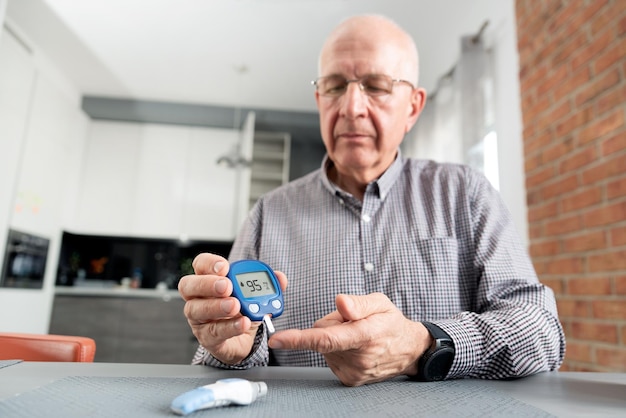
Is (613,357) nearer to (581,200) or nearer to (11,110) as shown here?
(581,200)

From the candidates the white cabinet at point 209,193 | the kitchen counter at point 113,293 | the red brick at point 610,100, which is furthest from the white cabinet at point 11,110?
the red brick at point 610,100

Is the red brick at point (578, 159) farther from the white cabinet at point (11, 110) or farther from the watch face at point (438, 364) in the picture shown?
the white cabinet at point (11, 110)

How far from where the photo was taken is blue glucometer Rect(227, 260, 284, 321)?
64 centimetres

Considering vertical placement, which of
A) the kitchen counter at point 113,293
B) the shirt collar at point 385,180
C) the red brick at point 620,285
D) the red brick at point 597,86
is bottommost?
the kitchen counter at point 113,293

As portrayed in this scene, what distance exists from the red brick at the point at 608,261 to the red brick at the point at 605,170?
0.26m

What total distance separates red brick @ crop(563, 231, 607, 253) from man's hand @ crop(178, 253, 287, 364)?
134cm

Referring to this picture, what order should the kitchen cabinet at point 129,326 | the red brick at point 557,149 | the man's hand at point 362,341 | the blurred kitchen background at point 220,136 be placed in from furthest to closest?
the kitchen cabinet at point 129,326 → the red brick at point 557,149 → the blurred kitchen background at point 220,136 → the man's hand at point 362,341

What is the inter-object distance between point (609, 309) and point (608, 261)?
0.53 feet

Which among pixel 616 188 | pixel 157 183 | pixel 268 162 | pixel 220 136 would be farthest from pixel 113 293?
pixel 616 188

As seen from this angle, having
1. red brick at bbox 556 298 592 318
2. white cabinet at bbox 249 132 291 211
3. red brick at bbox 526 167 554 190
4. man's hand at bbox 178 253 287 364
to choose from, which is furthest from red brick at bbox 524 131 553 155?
white cabinet at bbox 249 132 291 211

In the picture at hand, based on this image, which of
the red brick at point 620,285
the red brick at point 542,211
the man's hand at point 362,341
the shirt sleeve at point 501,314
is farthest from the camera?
the red brick at point 542,211

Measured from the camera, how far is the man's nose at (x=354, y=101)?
1109mm

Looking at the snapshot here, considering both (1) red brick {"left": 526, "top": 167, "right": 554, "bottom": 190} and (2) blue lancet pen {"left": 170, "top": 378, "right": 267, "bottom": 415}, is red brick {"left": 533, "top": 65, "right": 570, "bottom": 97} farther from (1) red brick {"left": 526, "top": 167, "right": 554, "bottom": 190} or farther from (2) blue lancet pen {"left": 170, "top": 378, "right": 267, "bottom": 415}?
(2) blue lancet pen {"left": 170, "top": 378, "right": 267, "bottom": 415}

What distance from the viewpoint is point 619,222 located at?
58.2 inches
